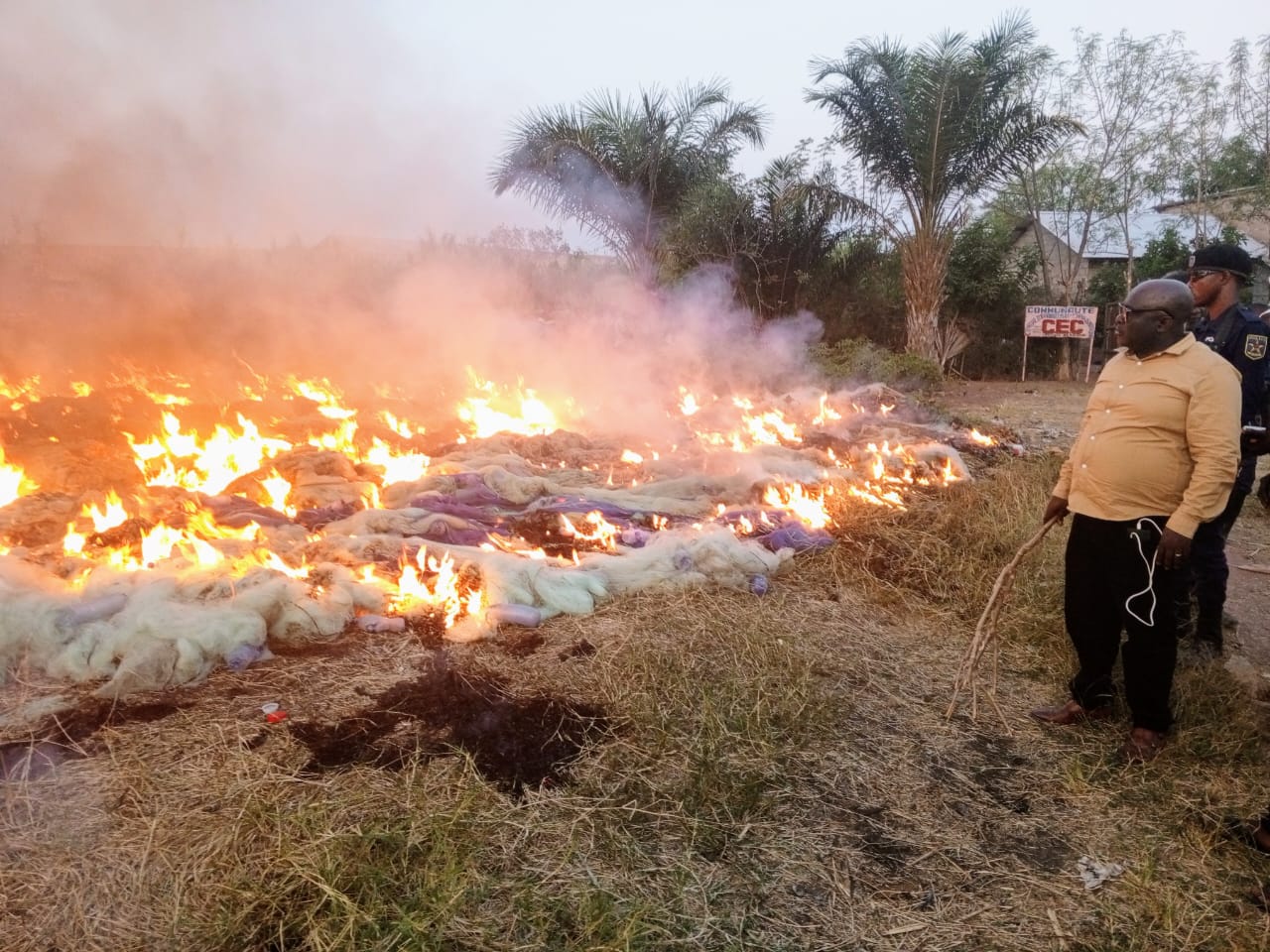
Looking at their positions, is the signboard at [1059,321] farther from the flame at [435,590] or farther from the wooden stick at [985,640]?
the flame at [435,590]

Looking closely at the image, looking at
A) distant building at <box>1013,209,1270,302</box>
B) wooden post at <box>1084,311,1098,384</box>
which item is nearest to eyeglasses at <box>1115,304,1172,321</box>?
wooden post at <box>1084,311,1098,384</box>

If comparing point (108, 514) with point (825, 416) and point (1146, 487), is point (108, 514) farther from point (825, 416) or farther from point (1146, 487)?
point (825, 416)

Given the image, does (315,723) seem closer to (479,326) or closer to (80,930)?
(80,930)

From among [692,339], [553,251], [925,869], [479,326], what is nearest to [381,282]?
[479,326]

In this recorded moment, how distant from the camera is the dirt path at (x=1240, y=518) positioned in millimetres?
4133

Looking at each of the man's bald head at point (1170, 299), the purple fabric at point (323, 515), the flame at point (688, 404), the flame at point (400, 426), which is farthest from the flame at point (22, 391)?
the man's bald head at point (1170, 299)

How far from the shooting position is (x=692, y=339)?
13477 mm

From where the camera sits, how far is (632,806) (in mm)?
2566

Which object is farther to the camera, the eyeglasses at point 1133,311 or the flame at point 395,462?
the flame at point 395,462

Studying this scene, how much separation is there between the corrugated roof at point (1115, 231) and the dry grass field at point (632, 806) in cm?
1953

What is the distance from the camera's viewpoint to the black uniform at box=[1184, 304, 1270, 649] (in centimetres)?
365

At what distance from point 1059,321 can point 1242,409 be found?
14875 mm

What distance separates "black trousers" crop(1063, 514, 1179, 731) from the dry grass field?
20 centimetres

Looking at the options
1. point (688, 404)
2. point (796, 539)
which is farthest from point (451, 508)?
point (688, 404)
